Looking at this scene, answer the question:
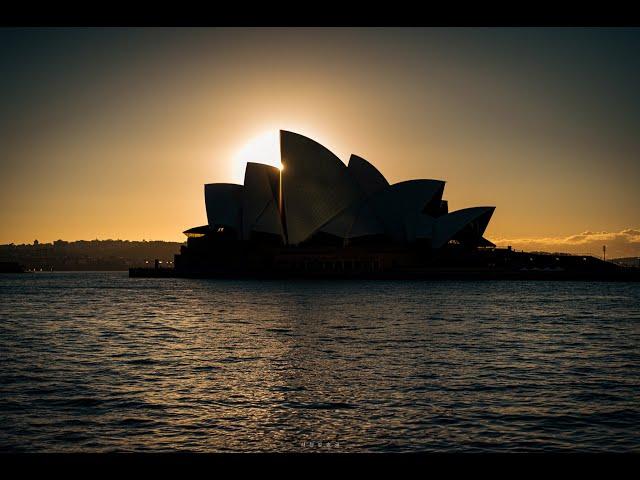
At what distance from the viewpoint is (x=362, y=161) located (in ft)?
277

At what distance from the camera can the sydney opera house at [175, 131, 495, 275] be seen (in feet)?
254

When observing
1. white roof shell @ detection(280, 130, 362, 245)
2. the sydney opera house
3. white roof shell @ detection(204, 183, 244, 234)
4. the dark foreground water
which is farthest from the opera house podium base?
the dark foreground water

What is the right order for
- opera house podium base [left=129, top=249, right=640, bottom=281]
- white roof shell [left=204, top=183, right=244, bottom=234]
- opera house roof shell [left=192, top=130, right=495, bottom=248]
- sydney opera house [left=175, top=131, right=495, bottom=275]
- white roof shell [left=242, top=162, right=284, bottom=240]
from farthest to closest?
white roof shell [left=204, top=183, right=244, bottom=234], opera house podium base [left=129, top=249, right=640, bottom=281], white roof shell [left=242, top=162, right=284, bottom=240], sydney opera house [left=175, top=131, right=495, bottom=275], opera house roof shell [left=192, top=130, right=495, bottom=248]

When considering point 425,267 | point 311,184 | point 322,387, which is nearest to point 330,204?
point 311,184

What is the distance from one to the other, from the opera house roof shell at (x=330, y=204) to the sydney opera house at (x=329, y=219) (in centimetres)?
12

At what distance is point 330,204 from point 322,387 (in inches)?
2674

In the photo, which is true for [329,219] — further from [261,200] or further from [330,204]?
[261,200]

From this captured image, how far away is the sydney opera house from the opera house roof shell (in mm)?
123

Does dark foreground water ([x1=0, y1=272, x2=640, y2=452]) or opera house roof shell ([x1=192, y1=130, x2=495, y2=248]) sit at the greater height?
opera house roof shell ([x1=192, y1=130, x2=495, y2=248])

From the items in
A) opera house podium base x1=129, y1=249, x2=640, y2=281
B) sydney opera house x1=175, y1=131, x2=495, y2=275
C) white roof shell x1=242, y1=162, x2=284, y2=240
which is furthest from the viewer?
opera house podium base x1=129, y1=249, x2=640, y2=281

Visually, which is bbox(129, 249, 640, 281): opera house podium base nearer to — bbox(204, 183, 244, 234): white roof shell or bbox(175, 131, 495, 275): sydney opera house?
bbox(175, 131, 495, 275): sydney opera house

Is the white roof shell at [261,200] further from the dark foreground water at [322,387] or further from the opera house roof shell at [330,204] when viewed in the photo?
the dark foreground water at [322,387]

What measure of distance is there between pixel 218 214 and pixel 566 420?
84108 mm
